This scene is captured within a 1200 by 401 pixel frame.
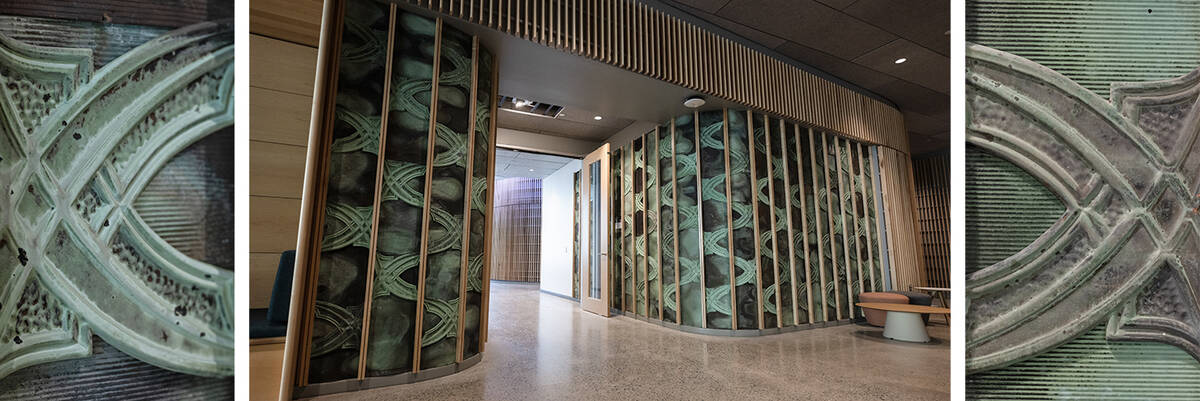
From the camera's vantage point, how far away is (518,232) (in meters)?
12.7

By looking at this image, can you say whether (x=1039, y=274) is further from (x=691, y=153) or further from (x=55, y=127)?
(x=691, y=153)

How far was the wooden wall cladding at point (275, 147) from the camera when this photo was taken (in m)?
1.41

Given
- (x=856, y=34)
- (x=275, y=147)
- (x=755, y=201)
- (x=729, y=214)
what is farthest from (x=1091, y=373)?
(x=856, y=34)

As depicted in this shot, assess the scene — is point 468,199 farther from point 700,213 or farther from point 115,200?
point 700,213

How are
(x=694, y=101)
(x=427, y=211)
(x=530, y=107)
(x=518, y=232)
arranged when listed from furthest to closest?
1. (x=518, y=232)
2. (x=530, y=107)
3. (x=694, y=101)
4. (x=427, y=211)

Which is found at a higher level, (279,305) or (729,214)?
(729,214)

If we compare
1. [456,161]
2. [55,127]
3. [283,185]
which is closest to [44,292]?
[55,127]

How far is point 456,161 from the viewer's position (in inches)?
129

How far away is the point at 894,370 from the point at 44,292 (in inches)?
164

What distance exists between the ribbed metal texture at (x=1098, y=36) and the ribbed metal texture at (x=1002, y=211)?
0.27 metres

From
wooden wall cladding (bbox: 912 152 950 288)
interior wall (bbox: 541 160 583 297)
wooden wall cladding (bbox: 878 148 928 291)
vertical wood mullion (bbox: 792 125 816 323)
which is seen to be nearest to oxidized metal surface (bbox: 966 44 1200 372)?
vertical wood mullion (bbox: 792 125 816 323)

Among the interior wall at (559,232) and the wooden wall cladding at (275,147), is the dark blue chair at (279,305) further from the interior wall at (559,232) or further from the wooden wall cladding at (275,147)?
the interior wall at (559,232)

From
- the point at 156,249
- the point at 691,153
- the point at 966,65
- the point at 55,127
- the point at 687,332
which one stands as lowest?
the point at 687,332

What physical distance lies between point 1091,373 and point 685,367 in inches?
99.7
